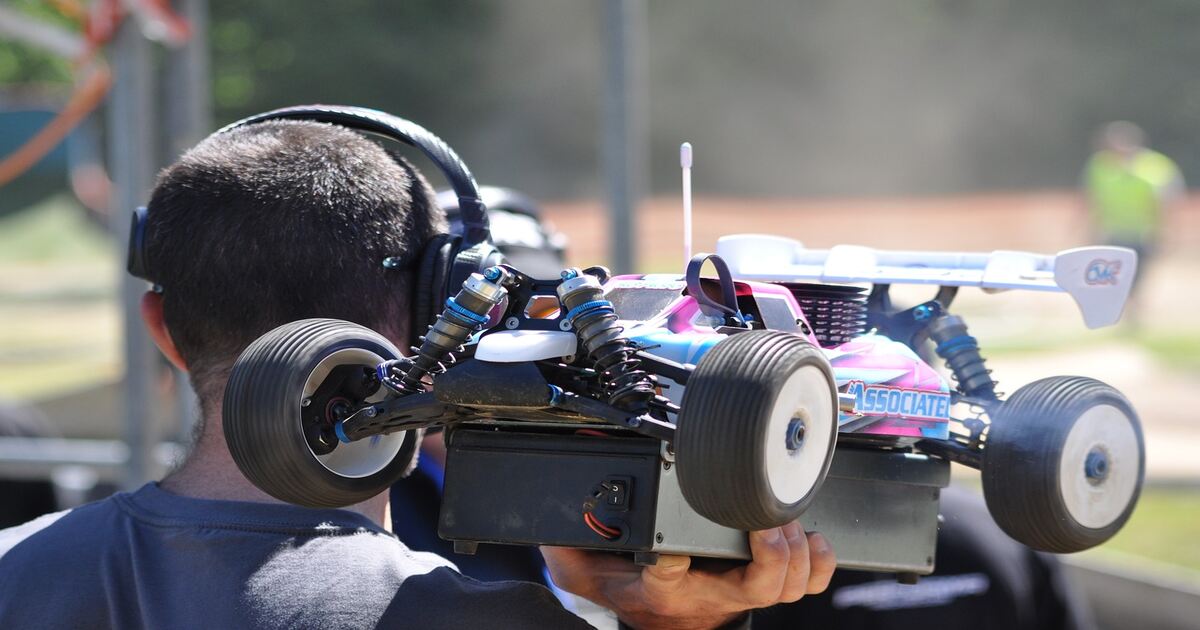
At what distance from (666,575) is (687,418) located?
317 millimetres

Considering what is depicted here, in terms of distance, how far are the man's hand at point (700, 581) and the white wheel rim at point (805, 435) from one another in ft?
0.65

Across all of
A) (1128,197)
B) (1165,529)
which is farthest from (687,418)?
(1128,197)

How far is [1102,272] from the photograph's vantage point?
155 centimetres

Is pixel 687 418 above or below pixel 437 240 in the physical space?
below

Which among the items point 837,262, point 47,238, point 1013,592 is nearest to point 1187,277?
point 1013,592

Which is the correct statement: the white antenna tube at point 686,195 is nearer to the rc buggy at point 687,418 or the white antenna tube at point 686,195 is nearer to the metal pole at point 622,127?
the rc buggy at point 687,418

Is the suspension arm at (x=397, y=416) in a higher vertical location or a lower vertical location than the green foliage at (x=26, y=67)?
lower

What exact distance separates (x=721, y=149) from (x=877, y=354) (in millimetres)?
28430

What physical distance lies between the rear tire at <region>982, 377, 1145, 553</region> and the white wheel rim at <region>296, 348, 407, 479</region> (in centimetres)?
65

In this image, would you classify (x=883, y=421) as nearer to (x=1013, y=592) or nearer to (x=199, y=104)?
(x=1013, y=592)

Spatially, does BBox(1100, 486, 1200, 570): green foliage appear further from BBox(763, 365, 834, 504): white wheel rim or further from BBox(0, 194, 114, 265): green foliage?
BBox(0, 194, 114, 265): green foliage

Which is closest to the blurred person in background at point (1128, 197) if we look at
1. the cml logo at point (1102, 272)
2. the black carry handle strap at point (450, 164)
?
the cml logo at point (1102, 272)

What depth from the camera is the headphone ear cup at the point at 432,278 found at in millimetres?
1549

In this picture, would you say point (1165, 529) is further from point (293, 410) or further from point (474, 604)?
point (293, 410)
